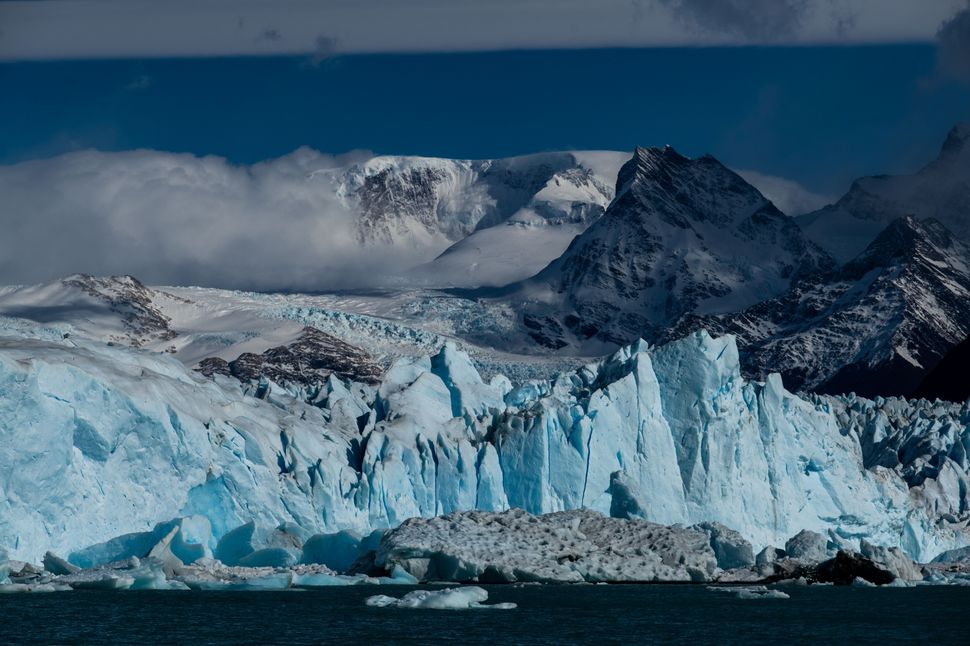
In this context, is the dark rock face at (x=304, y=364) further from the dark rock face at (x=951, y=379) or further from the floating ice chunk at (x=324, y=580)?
the floating ice chunk at (x=324, y=580)

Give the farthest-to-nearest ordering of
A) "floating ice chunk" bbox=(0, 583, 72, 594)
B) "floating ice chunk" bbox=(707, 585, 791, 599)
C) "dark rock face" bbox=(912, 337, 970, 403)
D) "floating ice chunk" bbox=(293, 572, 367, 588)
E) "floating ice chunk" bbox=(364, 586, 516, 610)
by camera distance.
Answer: "dark rock face" bbox=(912, 337, 970, 403), "floating ice chunk" bbox=(293, 572, 367, 588), "floating ice chunk" bbox=(707, 585, 791, 599), "floating ice chunk" bbox=(0, 583, 72, 594), "floating ice chunk" bbox=(364, 586, 516, 610)

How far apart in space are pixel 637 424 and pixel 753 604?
1912 centimetres

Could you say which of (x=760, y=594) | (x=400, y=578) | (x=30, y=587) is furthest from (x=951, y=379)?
(x=30, y=587)

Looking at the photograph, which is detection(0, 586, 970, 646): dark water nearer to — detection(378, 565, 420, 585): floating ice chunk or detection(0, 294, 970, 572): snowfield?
detection(378, 565, 420, 585): floating ice chunk

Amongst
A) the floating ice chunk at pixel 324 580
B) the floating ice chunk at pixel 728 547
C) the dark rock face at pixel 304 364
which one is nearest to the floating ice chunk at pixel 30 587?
the floating ice chunk at pixel 324 580

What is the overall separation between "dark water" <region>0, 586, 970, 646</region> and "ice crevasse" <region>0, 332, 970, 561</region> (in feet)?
16.3

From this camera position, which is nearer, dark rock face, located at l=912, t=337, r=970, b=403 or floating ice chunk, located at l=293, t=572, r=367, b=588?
floating ice chunk, located at l=293, t=572, r=367, b=588

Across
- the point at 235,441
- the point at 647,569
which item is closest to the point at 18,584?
the point at 235,441

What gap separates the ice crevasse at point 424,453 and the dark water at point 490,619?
497 centimetres

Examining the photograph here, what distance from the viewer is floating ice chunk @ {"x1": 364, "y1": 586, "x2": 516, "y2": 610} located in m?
52.8

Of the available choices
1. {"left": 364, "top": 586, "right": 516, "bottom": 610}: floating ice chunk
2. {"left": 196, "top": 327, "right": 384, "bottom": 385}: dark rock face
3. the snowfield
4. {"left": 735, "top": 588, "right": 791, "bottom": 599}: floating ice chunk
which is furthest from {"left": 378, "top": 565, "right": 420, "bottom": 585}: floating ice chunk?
{"left": 196, "top": 327, "right": 384, "bottom": 385}: dark rock face

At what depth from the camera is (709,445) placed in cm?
7725

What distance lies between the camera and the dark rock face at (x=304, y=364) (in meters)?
183

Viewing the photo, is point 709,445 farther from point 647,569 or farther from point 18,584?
point 18,584
